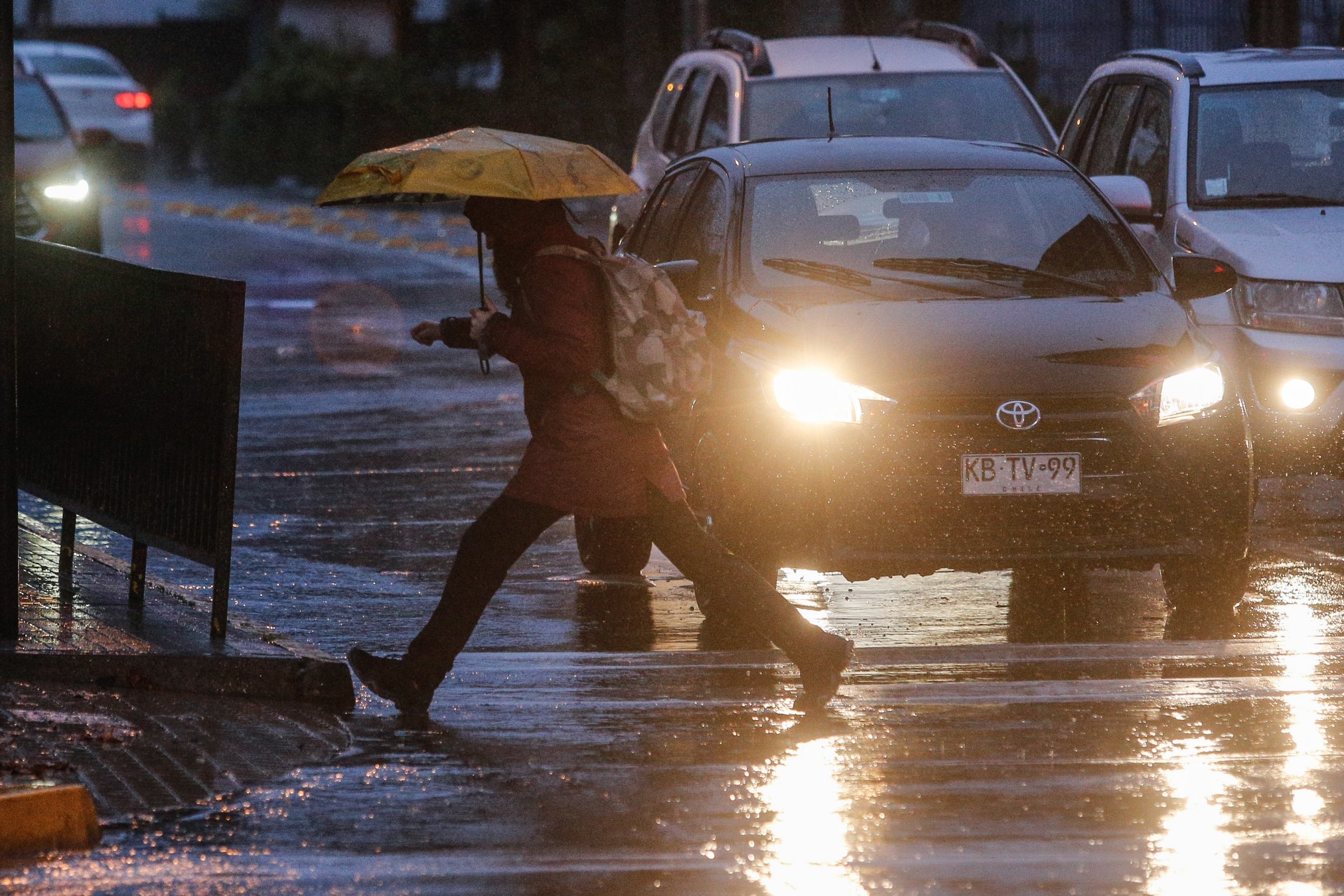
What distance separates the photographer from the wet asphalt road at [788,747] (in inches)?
207

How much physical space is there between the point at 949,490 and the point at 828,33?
1946 centimetres

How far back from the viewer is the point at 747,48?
14.8 meters

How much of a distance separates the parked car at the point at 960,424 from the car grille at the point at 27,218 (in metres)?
12.2

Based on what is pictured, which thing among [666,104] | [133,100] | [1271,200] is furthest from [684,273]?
[133,100]

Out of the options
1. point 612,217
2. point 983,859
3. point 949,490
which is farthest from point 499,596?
point 612,217

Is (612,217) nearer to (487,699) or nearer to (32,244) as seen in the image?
(32,244)

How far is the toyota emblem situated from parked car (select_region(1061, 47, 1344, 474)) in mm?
2508

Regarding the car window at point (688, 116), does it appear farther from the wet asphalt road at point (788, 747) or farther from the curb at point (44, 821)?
the curb at point (44, 821)

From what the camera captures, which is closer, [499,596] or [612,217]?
[499,596]

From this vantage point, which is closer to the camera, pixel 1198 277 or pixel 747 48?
pixel 1198 277

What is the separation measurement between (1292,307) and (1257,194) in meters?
0.94

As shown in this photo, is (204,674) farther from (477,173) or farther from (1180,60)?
(1180,60)

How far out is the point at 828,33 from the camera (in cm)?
2658

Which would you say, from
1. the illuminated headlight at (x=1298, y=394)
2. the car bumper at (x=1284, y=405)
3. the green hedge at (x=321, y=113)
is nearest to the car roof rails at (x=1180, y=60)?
the car bumper at (x=1284, y=405)
